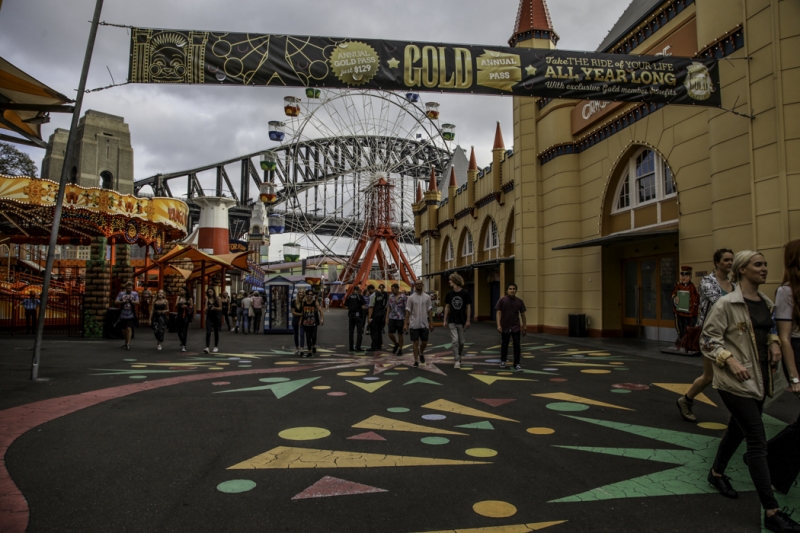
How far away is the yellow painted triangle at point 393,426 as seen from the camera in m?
5.64

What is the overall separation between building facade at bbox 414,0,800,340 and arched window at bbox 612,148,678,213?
1.5 inches

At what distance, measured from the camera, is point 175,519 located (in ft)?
11.5

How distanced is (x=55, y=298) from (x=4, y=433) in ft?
56.1

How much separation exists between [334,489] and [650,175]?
1413cm

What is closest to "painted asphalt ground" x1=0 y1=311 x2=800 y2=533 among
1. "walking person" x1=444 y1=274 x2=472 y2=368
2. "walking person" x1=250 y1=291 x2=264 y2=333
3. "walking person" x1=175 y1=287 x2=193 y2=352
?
"walking person" x1=444 y1=274 x2=472 y2=368

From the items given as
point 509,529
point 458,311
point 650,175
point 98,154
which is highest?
point 98,154

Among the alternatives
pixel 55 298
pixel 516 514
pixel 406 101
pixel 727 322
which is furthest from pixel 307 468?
pixel 406 101

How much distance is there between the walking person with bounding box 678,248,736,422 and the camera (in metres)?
5.81

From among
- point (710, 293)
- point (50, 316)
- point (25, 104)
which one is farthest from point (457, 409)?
point (50, 316)

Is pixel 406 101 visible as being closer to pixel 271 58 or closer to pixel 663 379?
pixel 271 58

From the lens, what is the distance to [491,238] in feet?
92.8

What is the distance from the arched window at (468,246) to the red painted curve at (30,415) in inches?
862

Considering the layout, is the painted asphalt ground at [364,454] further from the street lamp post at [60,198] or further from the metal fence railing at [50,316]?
the metal fence railing at [50,316]

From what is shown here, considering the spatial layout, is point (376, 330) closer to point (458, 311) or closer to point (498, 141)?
point (458, 311)
